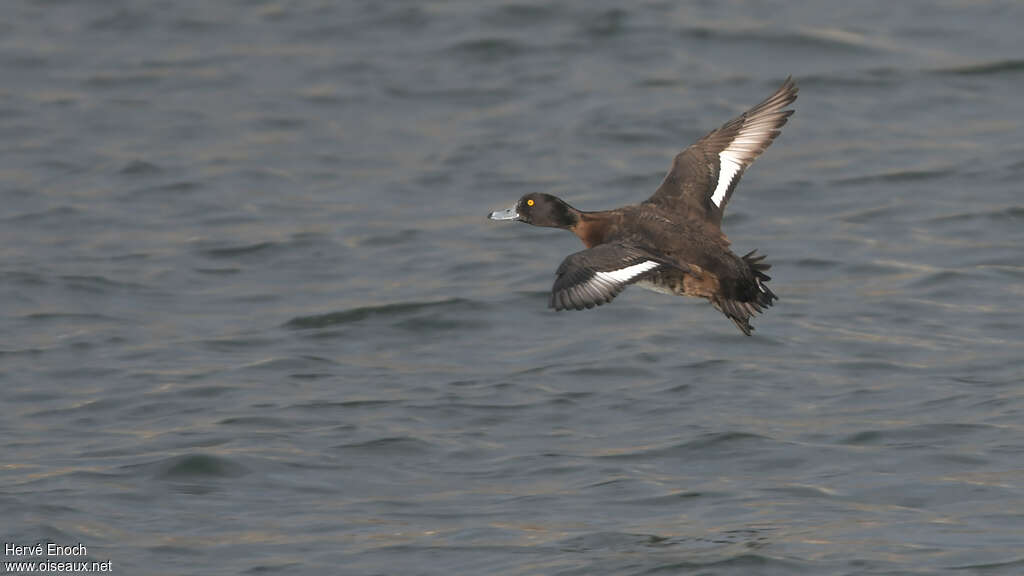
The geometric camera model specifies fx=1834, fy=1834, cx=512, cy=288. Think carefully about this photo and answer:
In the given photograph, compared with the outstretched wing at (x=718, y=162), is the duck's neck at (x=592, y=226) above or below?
below

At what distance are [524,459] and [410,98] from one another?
306 inches

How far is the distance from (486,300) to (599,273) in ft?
14.4

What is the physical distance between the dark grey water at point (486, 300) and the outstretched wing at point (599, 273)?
4.50ft

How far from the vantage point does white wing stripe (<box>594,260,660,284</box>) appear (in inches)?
383

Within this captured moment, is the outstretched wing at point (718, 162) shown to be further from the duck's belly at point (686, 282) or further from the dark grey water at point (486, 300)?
the dark grey water at point (486, 300)

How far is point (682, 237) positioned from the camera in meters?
10.6

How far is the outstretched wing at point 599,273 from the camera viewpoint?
951 centimetres

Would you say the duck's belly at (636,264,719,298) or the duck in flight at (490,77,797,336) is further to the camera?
the duck's belly at (636,264,719,298)

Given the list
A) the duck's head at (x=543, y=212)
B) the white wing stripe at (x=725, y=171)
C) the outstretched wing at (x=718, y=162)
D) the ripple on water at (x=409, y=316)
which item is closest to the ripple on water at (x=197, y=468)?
the duck's head at (x=543, y=212)

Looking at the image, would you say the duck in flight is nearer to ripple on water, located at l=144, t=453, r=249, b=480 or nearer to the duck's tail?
the duck's tail

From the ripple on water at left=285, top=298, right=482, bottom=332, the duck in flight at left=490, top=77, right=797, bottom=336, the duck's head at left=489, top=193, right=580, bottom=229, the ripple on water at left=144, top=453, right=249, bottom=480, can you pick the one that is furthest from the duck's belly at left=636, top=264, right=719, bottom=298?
the ripple on water at left=285, top=298, right=482, bottom=332

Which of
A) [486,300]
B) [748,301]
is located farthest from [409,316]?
[748,301]

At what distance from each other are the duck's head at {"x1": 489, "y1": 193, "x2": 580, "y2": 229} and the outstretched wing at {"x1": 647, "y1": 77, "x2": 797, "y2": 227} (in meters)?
0.52

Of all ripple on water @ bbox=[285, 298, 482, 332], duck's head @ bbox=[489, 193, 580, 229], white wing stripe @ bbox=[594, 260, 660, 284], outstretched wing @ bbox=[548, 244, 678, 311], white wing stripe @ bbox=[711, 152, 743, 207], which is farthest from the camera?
ripple on water @ bbox=[285, 298, 482, 332]
